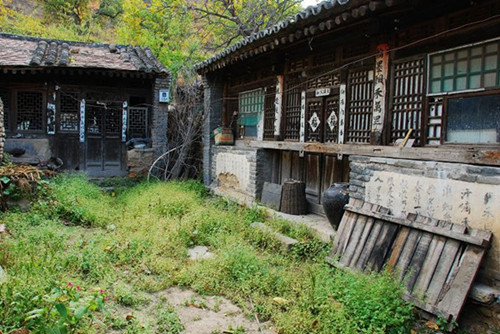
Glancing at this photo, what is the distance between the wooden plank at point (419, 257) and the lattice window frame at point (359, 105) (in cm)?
219

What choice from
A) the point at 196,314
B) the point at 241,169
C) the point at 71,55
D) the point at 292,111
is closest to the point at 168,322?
the point at 196,314

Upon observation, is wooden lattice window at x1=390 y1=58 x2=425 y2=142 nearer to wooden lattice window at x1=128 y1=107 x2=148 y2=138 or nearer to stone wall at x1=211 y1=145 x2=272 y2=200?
stone wall at x1=211 y1=145 x2=272 y2=200

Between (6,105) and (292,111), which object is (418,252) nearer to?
(292,111)

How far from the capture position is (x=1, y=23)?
2070 cm

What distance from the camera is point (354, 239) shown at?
5418mm

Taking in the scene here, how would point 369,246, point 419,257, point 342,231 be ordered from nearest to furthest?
point 419,257
point 369,246
point 342,231

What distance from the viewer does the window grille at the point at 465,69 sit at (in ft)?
15.3

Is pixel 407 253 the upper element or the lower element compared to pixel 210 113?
lower

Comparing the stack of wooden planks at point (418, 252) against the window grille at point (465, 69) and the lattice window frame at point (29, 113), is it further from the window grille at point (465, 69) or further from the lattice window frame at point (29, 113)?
the lattice window frame at point (29, 113)

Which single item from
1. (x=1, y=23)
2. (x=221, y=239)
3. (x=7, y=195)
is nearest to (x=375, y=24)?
(x=221, y=239)

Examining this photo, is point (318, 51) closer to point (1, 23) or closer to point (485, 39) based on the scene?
point (485, 39)

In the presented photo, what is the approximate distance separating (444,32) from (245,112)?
19.1 feet

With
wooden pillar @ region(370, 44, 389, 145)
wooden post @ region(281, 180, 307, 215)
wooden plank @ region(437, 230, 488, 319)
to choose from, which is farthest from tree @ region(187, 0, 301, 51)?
wooden plank @ region(437, 230, 488, 319)

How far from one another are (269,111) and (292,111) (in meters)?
0.88
